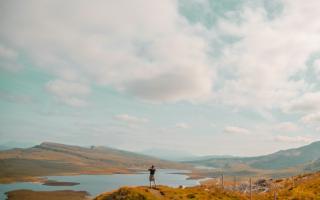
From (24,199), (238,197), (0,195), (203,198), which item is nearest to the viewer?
(203,198)

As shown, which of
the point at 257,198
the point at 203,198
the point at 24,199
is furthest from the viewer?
the point at 24,199

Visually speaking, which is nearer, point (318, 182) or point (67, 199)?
point (318, 182)

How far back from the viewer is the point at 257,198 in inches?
2119

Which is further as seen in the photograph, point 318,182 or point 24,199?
point 24,199

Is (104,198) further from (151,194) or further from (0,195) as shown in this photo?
(0,195)

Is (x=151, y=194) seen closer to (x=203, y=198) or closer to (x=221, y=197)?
(x=203, y=198)

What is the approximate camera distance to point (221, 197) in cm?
4709

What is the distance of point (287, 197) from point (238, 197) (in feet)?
26.9

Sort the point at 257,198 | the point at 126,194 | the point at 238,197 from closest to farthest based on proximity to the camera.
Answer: the point at 126,194 → the point at 238,197 → the point at 257,198

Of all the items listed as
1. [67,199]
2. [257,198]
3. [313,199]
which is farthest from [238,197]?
[67,199]

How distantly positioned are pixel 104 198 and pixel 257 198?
89.7ft

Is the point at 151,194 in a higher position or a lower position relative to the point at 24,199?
higher

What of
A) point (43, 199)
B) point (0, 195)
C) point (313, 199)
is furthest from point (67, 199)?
point (313, 199)

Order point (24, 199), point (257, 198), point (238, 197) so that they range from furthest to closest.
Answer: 1. point (24, 199)
2. point (257, 198)
3. point (238, 197)
